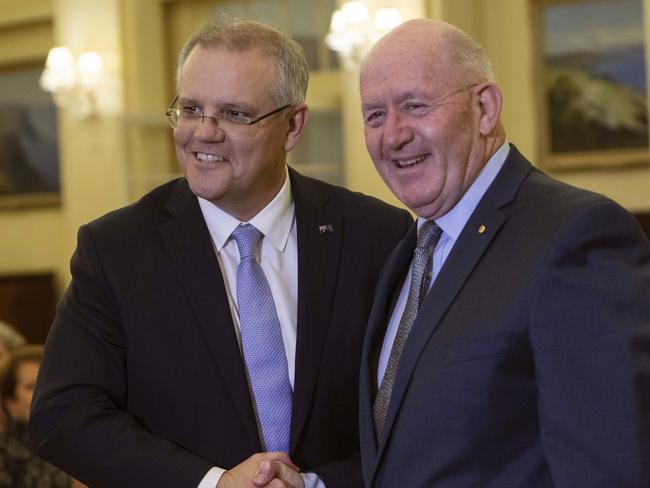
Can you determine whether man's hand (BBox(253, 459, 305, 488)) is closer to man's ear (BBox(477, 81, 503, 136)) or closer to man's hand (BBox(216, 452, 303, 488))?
man's hand (BBox(216, 452, 303, 488))

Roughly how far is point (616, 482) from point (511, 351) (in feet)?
0.91

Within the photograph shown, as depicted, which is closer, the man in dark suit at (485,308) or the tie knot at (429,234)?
the man in dark suit at (485,308)

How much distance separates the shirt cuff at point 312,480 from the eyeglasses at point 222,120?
0.78 metres

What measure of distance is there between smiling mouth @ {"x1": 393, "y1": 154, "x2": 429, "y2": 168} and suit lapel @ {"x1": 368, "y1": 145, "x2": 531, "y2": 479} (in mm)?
141

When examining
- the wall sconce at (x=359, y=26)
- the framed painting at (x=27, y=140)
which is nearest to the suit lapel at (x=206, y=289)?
the wall sconce at (x=359, y=26)

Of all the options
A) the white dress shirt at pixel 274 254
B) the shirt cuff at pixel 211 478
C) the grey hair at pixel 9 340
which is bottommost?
the grey hair at pixel 9 340

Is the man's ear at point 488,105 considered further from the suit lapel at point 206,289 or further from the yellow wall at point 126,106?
the yellow wall at point 126,106

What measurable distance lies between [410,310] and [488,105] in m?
0.43

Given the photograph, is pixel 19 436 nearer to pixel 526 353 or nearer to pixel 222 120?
pixel 222 120

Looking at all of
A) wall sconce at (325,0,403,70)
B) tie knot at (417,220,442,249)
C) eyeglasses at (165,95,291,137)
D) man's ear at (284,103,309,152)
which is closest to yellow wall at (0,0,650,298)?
wall sconce at (325,0,403,70)

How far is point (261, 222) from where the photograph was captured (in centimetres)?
265

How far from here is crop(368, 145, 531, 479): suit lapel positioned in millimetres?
2055

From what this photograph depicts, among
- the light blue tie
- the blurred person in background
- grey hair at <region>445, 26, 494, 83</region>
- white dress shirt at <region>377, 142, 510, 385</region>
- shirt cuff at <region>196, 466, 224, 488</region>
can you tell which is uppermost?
grey hair at <region>445, 26, 494, 83</region>

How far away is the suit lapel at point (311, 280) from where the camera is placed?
99.0 inches
